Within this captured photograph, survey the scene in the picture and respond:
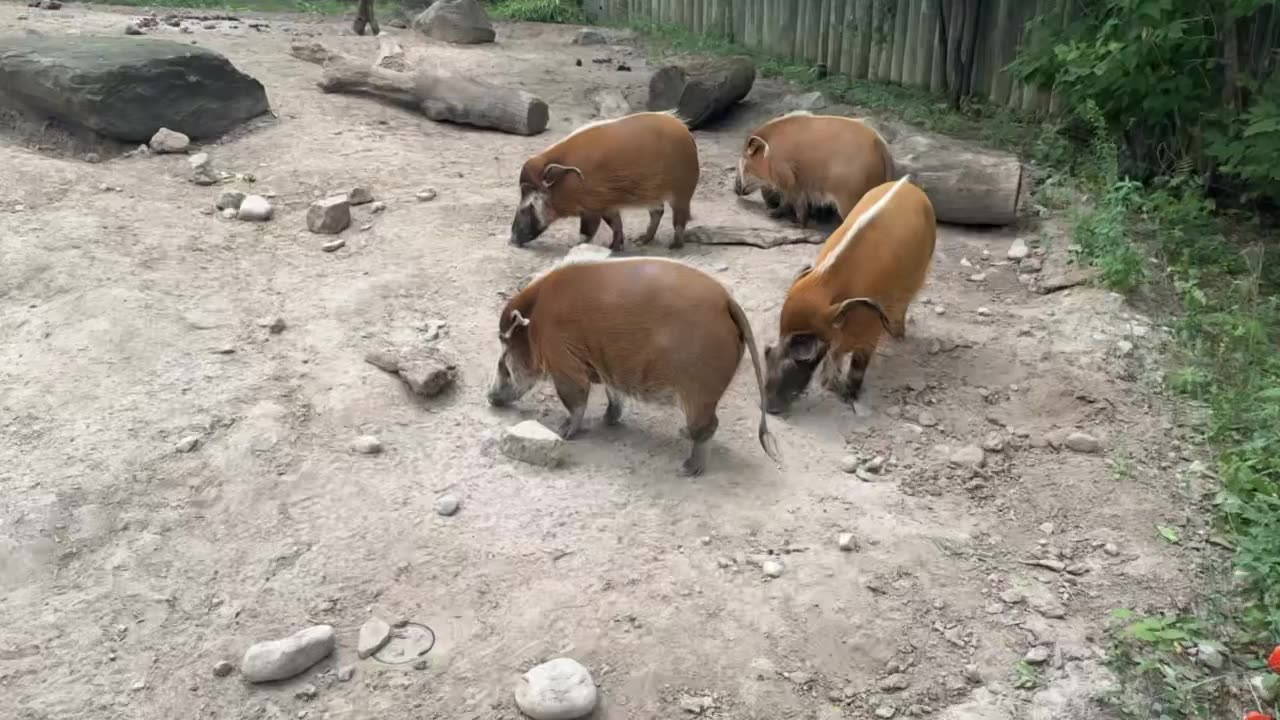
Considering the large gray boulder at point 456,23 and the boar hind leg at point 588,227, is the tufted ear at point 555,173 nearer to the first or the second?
the boar hind leg at point 588,227

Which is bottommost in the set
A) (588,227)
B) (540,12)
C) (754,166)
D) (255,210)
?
(588,227)

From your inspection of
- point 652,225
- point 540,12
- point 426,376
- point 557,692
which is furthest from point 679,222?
point 540,12

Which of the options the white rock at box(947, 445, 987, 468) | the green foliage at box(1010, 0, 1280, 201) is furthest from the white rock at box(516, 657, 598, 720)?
the green foliage at box(1010, 0, 1280, 201)

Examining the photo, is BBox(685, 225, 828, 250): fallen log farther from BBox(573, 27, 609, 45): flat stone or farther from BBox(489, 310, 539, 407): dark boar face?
BBox(573, 27, 609, 45): flat stone

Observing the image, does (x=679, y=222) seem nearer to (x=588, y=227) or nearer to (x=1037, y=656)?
(x=588, y=227)

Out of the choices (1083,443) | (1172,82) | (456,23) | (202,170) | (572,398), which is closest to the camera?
(1083,443)

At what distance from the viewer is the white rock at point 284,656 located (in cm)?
324

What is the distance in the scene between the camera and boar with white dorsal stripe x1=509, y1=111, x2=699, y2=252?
21.7 ft

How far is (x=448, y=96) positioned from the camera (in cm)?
881

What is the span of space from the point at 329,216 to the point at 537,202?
131cm

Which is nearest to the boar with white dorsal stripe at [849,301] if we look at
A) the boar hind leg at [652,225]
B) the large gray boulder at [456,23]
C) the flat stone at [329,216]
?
the boar hind leg at [652,225]

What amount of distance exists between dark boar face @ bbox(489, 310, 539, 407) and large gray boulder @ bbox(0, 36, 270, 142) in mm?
4586

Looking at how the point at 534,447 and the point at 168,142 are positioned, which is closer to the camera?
the point at 534,447

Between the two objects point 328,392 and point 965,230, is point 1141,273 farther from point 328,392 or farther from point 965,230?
point 328,392
